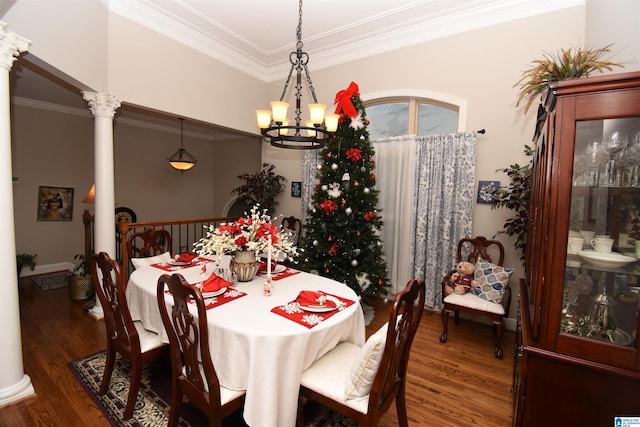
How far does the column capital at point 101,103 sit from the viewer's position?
3.26 m

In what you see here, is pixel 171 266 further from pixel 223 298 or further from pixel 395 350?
pixel 395 350

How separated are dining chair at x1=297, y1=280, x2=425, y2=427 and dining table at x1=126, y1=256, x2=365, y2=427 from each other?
0.11 m

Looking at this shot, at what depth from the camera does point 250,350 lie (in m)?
1.59

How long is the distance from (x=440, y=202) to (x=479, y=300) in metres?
1.24

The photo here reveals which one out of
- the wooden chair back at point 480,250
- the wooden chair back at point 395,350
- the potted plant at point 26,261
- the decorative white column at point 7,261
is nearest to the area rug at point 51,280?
the potted plant at point 26,261

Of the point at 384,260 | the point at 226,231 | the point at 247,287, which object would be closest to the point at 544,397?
the point at 247,287

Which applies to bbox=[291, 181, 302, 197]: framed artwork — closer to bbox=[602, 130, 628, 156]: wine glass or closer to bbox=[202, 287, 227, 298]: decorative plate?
bbox=[202, 287, 227, 298]: decorative plate

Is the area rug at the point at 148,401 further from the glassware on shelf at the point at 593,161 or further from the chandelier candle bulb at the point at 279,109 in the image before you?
the chandelier candle bulb at the point at 279,109

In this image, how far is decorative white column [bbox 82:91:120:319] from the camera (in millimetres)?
3324

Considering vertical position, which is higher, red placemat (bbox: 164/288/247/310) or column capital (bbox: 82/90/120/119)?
column capital (bbox: 82/90/120/119)

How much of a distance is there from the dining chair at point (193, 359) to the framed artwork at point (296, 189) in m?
3.53

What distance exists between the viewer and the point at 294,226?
5035 millimetres

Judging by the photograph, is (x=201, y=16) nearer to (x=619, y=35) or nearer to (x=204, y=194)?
(x=619, y=35)

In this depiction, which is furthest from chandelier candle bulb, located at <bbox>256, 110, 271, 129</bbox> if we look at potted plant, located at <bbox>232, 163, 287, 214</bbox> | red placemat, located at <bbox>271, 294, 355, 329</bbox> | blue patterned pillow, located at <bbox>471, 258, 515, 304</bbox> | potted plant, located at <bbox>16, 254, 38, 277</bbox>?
potted plant, located at <bbox>16, 254, 38, 277</bbox>
